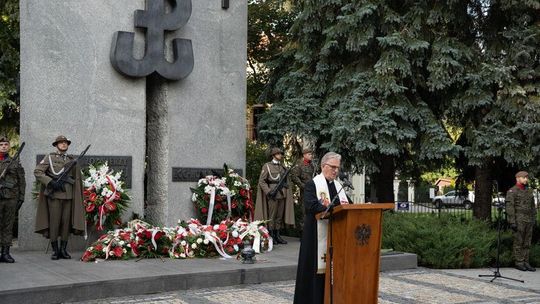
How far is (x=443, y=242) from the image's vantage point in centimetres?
1264

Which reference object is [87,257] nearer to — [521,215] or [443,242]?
[443,242]

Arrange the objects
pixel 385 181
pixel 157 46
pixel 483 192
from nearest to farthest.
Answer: pixel 157 46 < pixel 483 192 < pixel 385 181

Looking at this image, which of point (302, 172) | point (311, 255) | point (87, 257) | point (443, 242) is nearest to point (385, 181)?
point (302, 172)

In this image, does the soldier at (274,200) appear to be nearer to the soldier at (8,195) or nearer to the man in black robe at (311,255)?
the soldier at (8,195)

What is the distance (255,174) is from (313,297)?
11551 mm

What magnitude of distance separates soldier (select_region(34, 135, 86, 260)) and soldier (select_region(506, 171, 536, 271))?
317 inches

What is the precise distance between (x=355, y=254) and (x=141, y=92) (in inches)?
303

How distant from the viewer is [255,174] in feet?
60.3

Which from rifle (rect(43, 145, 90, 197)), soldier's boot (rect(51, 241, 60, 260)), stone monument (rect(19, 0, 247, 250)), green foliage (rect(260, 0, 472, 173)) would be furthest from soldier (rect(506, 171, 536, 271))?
soldier's boot (rect(51, 241, 60, 260))

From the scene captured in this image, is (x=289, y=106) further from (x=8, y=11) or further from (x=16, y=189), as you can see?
(x=8, y=11)

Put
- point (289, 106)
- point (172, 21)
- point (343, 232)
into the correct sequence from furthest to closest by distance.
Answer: point (289, 106)
point (172, 21)
point (343, 232)

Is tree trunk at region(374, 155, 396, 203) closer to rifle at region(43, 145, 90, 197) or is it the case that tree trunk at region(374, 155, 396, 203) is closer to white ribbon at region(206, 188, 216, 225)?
white ribbon at region(206, 188, 216, 225)

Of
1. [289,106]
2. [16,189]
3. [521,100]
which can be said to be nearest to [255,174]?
[289,106]

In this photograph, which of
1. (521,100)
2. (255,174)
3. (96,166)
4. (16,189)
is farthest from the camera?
(255,174)
